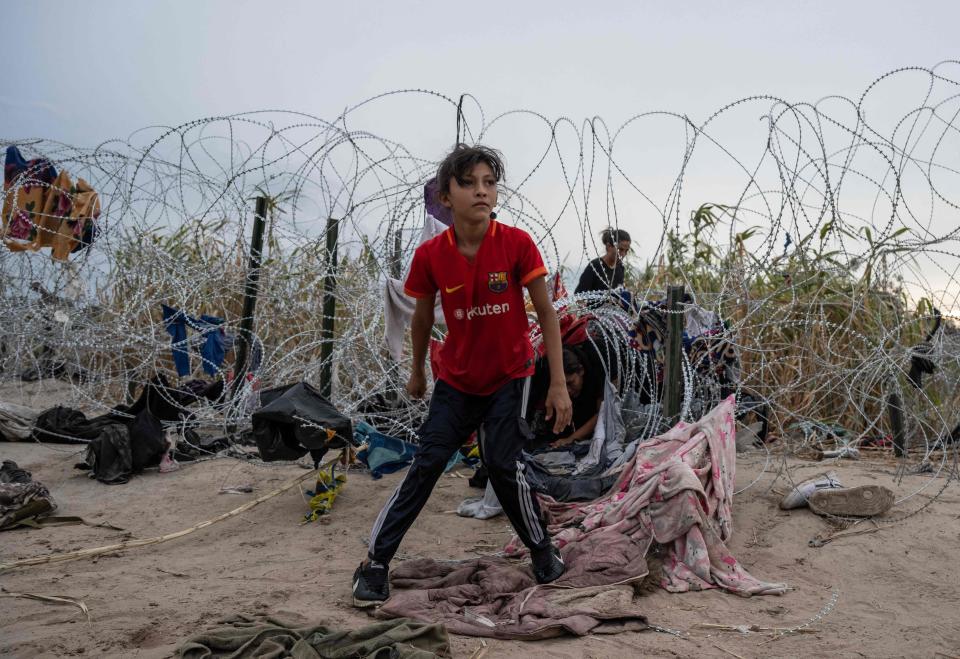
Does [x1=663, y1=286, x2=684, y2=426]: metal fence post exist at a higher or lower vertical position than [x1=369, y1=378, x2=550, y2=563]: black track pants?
higher

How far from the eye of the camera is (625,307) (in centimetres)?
525

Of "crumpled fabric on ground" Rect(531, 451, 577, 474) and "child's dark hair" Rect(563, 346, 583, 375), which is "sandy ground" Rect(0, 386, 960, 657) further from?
"child's dark hair" Rect(563, 346, 583, 375)

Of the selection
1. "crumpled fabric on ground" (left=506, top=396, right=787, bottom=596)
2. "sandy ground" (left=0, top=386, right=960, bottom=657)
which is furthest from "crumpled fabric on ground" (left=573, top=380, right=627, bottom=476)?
"sandy ground" (left=0, top=386, right=960, bottom=657)

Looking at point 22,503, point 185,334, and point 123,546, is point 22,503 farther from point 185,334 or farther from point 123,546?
point 185,334

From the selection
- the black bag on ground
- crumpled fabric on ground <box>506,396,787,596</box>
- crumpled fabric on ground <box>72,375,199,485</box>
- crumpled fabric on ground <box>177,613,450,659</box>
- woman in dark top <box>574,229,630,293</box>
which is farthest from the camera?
woman in dark top <box>574,229,630,293</box>

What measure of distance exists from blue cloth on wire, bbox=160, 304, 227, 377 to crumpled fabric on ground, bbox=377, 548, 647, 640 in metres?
2.96

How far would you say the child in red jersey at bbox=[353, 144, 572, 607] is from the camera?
120 inches

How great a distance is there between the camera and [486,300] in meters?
3.04

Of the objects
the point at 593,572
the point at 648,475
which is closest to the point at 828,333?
the point at 648,475

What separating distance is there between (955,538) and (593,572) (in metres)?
1.78

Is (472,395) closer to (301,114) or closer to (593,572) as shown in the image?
(593,572)

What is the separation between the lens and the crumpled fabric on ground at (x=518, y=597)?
2.80m

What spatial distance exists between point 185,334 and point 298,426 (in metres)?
2.11

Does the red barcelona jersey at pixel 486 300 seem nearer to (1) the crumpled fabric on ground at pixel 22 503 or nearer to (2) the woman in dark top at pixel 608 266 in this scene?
(1) the crumpled fabric on ground at pixel 22 503
